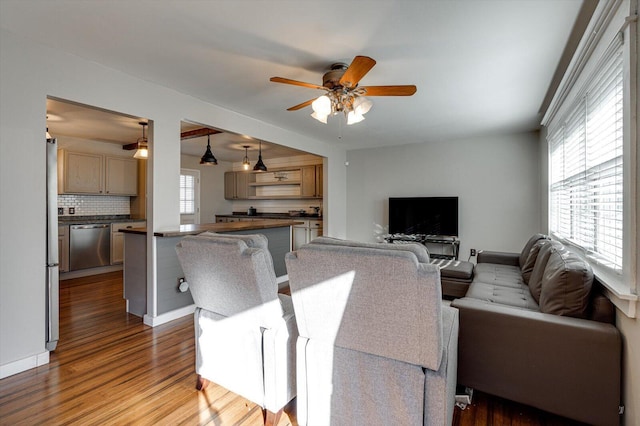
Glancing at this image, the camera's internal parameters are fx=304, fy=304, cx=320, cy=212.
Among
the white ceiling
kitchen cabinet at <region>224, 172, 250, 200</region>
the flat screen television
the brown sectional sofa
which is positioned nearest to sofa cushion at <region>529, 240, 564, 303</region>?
the brown sectional sofa

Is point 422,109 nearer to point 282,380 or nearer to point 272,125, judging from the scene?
point 272,125

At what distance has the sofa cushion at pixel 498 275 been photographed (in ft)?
9.75

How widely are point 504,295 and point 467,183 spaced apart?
11.4 feet

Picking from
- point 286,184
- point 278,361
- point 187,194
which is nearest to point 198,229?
point 278,361

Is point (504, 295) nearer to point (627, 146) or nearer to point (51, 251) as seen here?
point (627, 146)

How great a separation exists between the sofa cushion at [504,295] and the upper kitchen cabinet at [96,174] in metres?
6.27

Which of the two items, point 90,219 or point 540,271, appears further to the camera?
point 90,219

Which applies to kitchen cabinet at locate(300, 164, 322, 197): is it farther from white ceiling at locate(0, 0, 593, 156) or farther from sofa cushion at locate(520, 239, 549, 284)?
sofa cushion at locate(520, 239, 549, 284)

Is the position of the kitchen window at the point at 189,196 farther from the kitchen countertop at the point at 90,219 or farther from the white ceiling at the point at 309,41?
the white ceiling at the point at 309,41

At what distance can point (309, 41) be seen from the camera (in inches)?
91.5

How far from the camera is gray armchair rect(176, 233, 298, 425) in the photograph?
1.59 metres

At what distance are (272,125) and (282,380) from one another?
3.80m

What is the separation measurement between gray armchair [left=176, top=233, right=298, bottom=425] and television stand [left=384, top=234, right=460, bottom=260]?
439 centimetres

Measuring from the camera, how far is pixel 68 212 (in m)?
5.54
